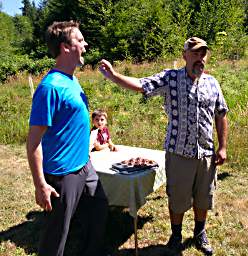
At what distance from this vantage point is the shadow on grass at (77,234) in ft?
12.5

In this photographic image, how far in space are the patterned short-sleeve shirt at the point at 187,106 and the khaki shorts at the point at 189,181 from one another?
0.31ft

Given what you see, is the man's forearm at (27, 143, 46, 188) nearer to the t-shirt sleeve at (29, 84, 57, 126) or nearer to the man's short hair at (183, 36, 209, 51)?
the t-shirt sleeve at (29, 84, 57, 126)

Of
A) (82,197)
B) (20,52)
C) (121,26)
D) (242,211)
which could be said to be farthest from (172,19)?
(82,197)

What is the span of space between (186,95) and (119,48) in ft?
80.1

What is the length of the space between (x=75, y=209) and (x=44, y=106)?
2.68 feet

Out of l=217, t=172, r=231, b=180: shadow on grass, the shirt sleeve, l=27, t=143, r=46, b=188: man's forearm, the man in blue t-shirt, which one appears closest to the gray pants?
the man in blue t-shirt

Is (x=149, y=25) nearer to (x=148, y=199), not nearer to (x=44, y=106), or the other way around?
(x=148, y=199)

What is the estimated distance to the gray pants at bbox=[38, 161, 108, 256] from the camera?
2549 millimetres

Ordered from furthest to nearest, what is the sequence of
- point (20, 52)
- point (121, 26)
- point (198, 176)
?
point (20, 52), point (121, 26), point (198, 176)

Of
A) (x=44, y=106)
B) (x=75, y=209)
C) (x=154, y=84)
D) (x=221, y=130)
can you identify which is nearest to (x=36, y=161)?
(x=44, y=106)

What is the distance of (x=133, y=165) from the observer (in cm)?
381

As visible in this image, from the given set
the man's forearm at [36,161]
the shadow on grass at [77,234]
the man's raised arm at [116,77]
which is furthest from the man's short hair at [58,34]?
the shadow on grass at [77,234]

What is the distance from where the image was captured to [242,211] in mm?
4480

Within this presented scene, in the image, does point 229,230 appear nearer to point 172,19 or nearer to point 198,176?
point 198,176
